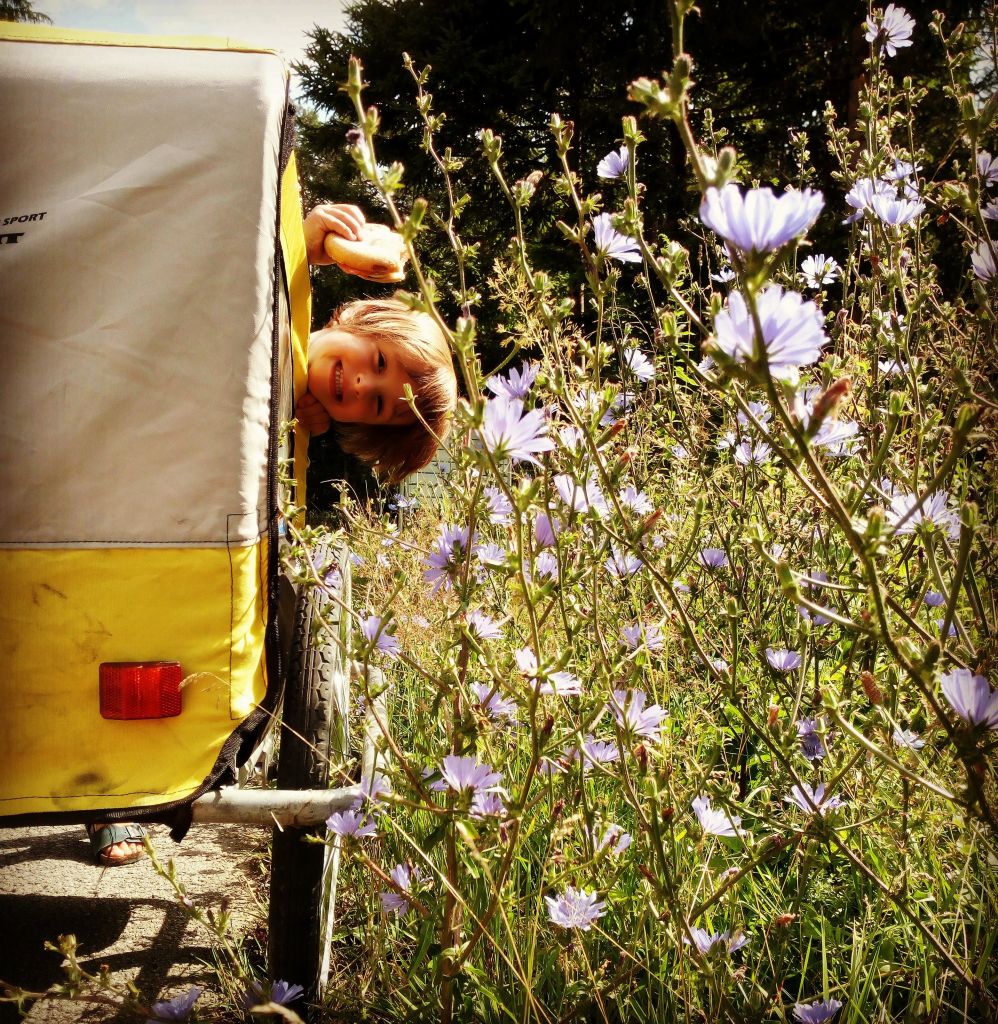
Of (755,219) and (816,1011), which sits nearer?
(755,219)

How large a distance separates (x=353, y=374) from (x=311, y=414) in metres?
0.18

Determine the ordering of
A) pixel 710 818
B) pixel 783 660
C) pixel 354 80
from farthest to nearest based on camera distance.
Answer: pixel 783 660 < pixel 710 818 < pixel 354 80

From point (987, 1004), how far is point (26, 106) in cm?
180

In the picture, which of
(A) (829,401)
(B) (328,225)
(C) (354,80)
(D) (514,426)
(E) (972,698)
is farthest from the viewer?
Answer: (B) (328,225)

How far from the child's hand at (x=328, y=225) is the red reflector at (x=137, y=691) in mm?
1087

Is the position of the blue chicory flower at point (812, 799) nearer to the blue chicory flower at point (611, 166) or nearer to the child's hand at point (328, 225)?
the blue chicory flower at point (611, 166)

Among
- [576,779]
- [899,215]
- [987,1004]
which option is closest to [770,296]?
[576,779]

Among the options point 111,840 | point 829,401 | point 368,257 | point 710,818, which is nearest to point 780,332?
point 829,401

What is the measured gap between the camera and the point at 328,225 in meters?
1.95

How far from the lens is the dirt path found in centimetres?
170

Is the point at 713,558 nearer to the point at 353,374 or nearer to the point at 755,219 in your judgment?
the point at 353,374

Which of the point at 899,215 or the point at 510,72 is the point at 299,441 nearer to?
the point at 899,215

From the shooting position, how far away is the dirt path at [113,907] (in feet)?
5.57

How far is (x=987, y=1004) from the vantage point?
A: 3.20 ft
